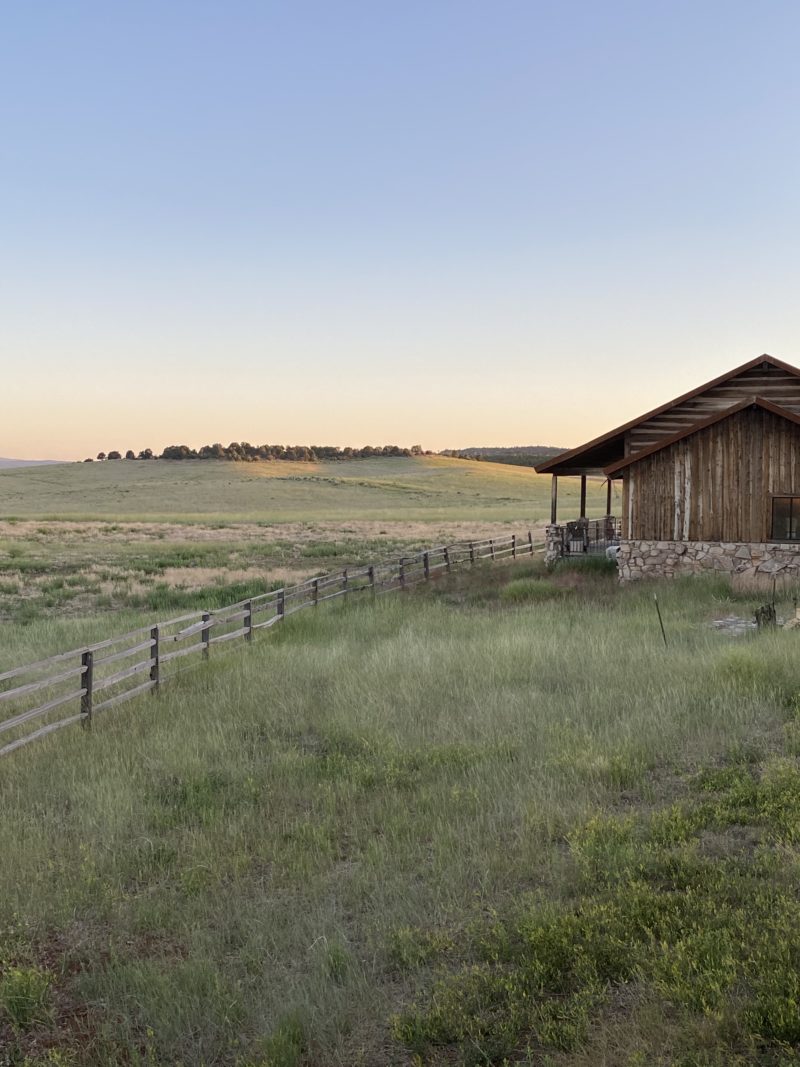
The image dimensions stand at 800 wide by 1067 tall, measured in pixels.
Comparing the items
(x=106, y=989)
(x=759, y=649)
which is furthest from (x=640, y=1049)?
(x=759, y=649)

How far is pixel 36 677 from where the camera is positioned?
14.0 meters

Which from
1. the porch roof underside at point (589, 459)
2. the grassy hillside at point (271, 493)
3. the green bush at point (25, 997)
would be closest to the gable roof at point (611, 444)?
the porch roof underside at point (589, 459)

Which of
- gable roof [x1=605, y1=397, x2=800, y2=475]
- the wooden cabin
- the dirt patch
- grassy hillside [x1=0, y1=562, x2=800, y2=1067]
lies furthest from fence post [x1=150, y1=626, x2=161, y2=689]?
the dirt patch

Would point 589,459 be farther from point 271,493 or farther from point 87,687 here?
point 271,493

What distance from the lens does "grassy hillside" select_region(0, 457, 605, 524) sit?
70750 mm

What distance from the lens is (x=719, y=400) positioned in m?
23.3

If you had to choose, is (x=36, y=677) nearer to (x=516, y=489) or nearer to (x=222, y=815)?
(x=222, y=815)

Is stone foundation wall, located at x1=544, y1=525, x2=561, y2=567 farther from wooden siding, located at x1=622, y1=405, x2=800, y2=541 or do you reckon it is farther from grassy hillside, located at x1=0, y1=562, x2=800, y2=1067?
grassy hillside, located at x1=0, y1=562, x2=800, y2=1067

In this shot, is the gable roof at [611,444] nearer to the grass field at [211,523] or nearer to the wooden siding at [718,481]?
the wooden siding at [718,481]

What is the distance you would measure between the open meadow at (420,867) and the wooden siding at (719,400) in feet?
40.5

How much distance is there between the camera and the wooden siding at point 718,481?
21453 mm

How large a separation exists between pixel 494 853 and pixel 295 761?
2.86 meters

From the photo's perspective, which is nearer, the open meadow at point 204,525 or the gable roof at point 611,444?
the gable roof at point 611,444

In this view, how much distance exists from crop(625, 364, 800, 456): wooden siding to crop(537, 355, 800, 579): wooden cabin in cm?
3
